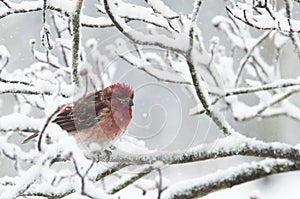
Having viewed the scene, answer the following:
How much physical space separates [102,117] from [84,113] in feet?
0.83

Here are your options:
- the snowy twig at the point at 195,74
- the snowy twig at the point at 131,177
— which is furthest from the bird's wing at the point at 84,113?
the snowy twig at the point at 195,74

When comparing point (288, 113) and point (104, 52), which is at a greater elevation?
point (104, 52)

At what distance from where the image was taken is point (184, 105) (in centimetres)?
363

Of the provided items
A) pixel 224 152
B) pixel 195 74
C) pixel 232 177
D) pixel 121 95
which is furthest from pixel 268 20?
pixel 121 95

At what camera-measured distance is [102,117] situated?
3.58m

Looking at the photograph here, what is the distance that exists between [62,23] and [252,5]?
5.89 ft

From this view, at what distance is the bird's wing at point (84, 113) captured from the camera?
3221 millimetres

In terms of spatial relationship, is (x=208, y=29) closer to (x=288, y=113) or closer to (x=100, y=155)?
(x=288, y=113)

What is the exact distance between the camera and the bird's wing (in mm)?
3221

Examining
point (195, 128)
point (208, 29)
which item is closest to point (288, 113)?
point (195, 128)

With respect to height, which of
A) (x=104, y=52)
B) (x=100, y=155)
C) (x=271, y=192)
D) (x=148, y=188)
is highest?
(x=104, y=52)

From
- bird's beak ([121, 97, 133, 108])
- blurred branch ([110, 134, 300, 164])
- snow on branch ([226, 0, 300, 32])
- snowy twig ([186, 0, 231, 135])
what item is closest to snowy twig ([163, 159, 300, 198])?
blurred branch ([110, 134, 300, 164])

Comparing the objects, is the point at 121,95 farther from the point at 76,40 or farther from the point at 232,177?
the point at 232,177

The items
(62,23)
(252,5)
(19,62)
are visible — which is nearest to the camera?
(252,5)
